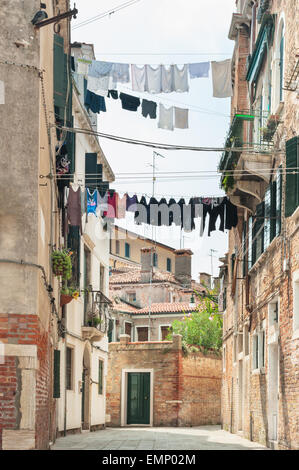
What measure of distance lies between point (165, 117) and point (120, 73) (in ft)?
4.56

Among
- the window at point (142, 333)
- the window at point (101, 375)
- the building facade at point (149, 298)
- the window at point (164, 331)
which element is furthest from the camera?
the window at point (142, 333)

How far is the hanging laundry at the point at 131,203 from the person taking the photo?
17234mm

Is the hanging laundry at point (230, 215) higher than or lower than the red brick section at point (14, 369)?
higher

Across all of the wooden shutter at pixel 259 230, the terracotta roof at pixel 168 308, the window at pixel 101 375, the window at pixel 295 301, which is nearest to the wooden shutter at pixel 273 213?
the wooden shutter at pixel 259 230

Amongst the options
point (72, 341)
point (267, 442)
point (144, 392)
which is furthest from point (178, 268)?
point (267, 442)

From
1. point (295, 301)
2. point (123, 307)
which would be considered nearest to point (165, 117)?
point (295, 301)

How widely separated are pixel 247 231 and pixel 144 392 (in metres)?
14.4

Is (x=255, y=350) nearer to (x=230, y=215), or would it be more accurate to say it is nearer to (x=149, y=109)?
(x=230, y=215)

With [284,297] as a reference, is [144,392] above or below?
below

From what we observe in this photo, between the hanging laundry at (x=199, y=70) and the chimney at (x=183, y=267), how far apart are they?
3840cm

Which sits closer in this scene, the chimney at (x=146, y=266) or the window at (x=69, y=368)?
the window at (x=69, y=368)

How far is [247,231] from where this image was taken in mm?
19281

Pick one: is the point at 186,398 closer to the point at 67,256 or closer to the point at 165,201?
the point at 165,201

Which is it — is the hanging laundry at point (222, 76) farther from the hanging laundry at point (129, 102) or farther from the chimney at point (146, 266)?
the chimney at point (146, 266)
